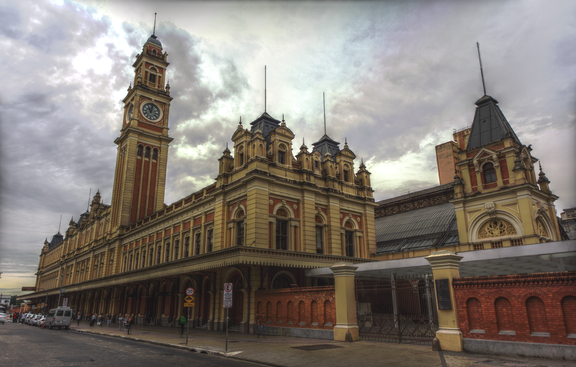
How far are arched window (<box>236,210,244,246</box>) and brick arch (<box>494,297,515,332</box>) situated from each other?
19.1 m

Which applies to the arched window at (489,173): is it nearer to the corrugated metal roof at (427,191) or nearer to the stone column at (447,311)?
the corrugated metal roof at (427,191)

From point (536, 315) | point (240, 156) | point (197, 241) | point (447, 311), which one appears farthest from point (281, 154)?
point (536, 315)

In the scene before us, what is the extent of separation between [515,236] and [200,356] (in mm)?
23931

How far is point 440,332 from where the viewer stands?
14898 millimetres

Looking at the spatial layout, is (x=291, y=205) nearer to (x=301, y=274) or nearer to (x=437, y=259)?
(x=301, y=274)

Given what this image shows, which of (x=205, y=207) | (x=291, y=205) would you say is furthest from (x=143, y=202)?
(x=291, y=205)

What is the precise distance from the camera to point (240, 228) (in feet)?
98.5

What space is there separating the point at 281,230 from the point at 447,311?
16.5m

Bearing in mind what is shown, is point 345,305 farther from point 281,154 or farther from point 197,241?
point 197,241

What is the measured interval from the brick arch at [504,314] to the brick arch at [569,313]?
1569mm

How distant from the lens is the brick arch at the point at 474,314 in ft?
46.2

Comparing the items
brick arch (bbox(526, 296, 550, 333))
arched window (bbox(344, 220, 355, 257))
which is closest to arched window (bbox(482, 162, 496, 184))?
arched window (bbox(344, 220, 355, 257))

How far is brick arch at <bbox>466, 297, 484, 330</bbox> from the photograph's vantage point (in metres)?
14.1

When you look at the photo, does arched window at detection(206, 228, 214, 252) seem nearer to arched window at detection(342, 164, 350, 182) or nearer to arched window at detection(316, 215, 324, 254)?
arched window at detection(316, 215, 324, 254)
